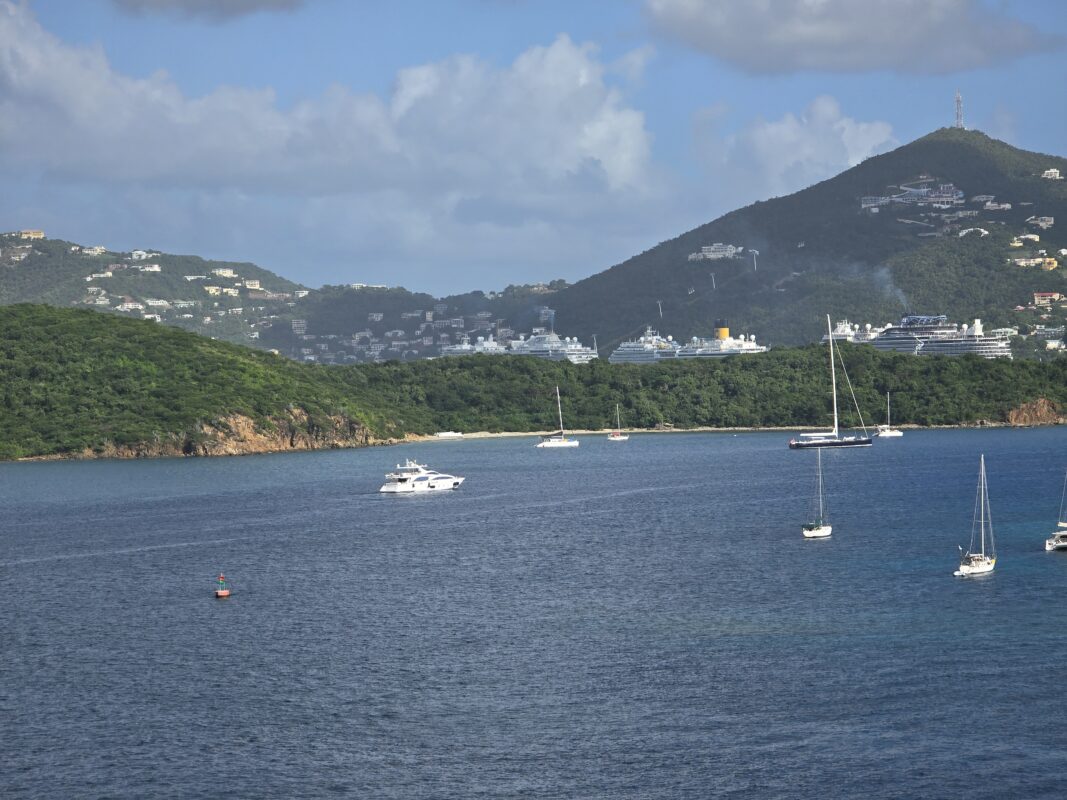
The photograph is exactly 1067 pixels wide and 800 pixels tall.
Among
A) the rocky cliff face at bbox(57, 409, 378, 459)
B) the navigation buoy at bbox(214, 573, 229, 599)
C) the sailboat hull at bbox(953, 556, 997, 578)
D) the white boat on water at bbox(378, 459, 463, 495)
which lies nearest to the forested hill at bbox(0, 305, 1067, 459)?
the rocky cliff face at bbox(57, 409, 378, 459)

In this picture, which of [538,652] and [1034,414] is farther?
[1034,414]

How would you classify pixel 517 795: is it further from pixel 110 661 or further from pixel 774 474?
pixel 774 474

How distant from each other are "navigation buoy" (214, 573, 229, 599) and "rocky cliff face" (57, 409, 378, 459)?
7001 cm

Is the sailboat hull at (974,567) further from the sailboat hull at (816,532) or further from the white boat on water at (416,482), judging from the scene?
the white boat on water at (416,482)

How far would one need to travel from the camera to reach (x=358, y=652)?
42594 millimetres

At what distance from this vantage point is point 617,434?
15512 cm

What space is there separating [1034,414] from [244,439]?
82.7 m

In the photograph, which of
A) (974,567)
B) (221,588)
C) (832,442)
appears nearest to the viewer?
(974,567)

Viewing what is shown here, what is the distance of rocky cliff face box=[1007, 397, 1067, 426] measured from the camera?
147 metres

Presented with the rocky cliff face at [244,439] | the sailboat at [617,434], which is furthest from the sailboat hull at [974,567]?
the sailboat at [617,434]

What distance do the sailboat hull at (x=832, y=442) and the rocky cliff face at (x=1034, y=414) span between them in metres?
28.4

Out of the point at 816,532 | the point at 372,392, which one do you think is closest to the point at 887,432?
the point at 372,392

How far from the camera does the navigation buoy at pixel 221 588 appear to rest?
52.7m

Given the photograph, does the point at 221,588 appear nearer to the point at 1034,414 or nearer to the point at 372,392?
the point at 1034,414
